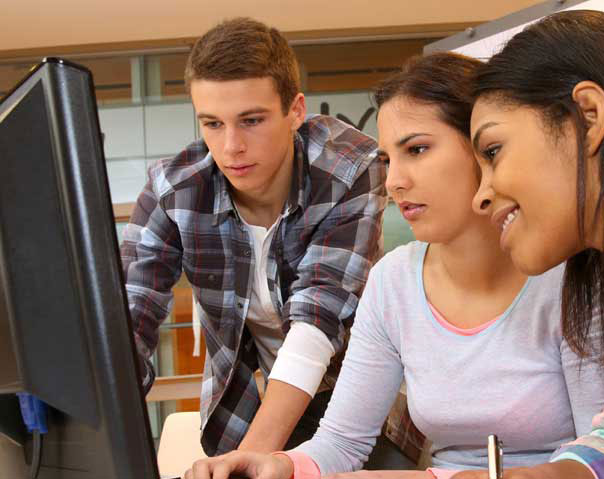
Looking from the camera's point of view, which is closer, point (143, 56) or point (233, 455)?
point (233, 455)

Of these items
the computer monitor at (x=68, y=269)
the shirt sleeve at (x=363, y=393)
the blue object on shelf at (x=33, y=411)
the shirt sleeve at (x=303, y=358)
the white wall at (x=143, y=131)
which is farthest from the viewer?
the white wall at (x=143, y=131)

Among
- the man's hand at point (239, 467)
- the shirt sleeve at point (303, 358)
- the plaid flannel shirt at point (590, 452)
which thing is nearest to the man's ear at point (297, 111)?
the shirt sleeve at point (303, 358)

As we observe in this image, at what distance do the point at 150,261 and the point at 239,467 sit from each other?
0.71m

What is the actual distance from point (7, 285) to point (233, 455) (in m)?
0.50

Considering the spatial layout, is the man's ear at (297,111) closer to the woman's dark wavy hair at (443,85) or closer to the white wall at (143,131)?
the woman's dark wavy hair at (443,85)

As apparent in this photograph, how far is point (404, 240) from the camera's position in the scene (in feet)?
12.7

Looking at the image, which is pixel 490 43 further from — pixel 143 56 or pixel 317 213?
pixel 143 56

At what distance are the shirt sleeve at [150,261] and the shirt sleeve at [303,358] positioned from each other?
31 centimetres

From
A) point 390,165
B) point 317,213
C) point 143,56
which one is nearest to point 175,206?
point 317,213

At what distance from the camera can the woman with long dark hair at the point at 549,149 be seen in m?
0.78

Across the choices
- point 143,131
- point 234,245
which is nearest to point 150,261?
point 234,245

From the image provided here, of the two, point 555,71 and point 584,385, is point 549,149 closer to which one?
point 555,71

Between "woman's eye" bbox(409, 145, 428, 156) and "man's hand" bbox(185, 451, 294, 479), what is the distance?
487 millimetres

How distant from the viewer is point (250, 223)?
5.33 ft
